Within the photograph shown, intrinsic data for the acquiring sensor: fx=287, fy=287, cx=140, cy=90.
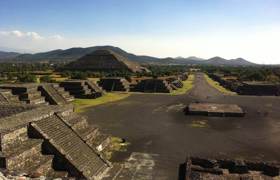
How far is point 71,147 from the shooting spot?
1518 cm

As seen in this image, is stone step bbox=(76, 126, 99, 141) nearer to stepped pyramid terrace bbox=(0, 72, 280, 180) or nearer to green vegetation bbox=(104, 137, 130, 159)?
stepped pyramid terrace bbox=(0, 72, 280, 180)

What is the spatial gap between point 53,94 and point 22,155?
917 inches

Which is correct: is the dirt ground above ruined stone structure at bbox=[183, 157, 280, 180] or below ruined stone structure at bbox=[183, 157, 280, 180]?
below

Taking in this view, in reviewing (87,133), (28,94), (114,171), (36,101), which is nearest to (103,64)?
(36,101)

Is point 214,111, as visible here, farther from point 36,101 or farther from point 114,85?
point 114,85

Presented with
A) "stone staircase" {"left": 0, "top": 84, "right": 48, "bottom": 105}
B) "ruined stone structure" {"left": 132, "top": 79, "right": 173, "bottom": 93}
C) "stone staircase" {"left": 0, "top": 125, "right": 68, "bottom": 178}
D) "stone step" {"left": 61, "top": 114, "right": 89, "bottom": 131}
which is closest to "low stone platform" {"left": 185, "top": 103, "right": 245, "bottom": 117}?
"stone step" {"left": 61, "top": 114, "right": 89, "bottom": 131}

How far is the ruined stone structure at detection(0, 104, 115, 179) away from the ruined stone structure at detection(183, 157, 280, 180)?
14.8ft

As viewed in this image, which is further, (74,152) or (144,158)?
(144,158)

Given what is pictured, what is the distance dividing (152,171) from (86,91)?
30.0 meters

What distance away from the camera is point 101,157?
15.6 metres

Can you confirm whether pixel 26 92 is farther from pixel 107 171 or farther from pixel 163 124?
pixel 107 171

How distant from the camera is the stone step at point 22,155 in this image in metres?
11.9

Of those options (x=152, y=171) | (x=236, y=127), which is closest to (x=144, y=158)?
(x=152, y=171)

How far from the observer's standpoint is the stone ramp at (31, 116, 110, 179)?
14.0 meters
